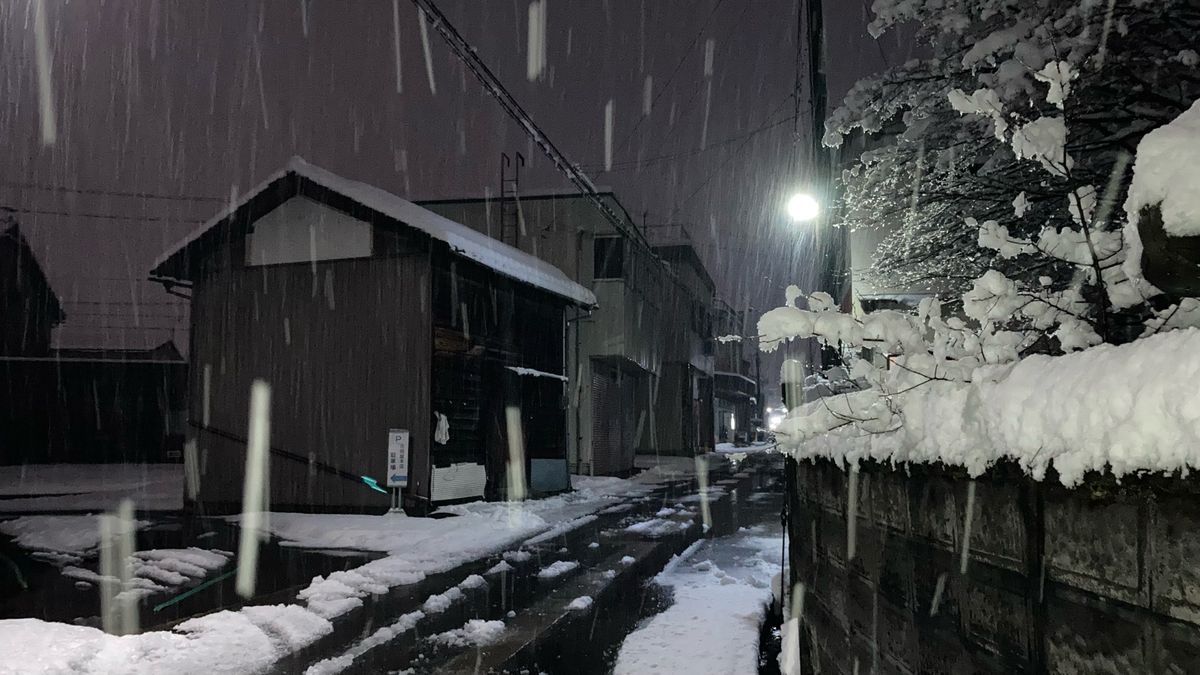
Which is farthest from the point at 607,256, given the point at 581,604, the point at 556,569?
the point at 581,604

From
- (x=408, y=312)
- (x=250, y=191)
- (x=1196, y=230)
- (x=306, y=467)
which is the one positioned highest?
(x=250, y=191)

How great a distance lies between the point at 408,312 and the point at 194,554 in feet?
23.2

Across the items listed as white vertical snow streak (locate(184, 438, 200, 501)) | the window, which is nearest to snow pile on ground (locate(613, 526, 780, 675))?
white vertical snow streak (locate(184, 438, 200, 501))

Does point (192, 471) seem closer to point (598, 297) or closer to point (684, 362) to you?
point (598, 297)

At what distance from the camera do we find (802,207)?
954 centimetres

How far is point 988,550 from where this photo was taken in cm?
228

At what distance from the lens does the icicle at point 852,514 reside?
3656 millimetres

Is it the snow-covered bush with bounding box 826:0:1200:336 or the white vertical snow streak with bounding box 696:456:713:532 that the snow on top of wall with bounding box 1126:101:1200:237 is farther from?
the white vertical snow streak with bounding box 696:456:713:532

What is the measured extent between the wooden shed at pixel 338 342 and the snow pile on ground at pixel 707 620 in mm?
7770

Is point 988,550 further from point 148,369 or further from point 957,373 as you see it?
point 148,369

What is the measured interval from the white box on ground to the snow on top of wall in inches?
599

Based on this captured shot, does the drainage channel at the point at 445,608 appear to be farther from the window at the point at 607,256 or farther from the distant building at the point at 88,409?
the distant building at the point at 88,409

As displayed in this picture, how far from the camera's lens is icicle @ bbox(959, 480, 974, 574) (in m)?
2.36

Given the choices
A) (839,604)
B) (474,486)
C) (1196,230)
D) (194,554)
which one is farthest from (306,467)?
(1196,230)
